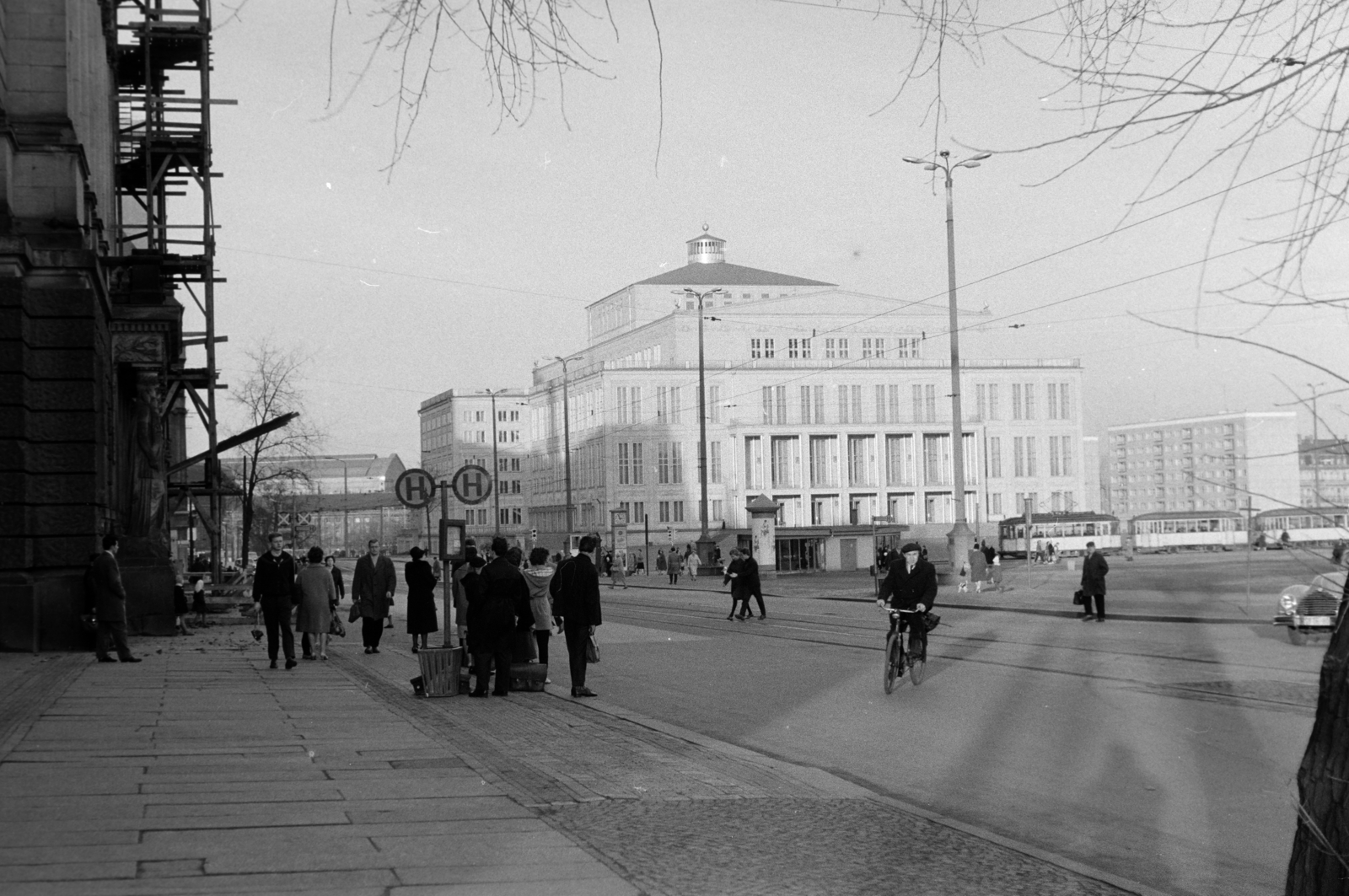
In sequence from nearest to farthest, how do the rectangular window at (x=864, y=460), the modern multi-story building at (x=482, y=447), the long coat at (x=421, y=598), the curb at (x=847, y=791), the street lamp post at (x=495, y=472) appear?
the curb at (x=847, y=791) → the long coat at (x=421, y=598) → the street lamp post at (x=495, y=472) → the rectangular window at (x=864, y=460) → the modern multi-story building at (x=482, y=447)

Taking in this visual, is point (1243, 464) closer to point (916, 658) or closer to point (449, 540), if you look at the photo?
point (916, 658)

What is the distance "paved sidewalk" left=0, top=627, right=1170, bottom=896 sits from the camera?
7219 millimetres

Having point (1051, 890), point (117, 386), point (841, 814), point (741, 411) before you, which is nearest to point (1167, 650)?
point (841, 814)

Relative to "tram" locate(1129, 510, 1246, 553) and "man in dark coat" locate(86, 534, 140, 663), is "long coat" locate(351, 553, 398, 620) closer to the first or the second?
"man in dark coat" locate(86, 534, 140, 663)

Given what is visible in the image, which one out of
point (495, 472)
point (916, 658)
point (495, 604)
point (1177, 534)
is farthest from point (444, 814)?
point (1177, 534)

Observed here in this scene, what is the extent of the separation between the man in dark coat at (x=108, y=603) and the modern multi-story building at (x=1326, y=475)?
18.9 metres

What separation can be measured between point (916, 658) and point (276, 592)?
8.88 m

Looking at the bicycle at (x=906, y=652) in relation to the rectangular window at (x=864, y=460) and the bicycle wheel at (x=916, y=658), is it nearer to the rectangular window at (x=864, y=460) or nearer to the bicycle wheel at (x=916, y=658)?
the bicycle wheel at (x=916, y=658)

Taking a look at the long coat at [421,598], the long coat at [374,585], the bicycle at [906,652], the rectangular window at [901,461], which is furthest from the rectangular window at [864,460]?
the bicycle at [906,652]

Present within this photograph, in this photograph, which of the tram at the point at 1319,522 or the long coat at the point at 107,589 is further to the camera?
the long coat at the point at 107,589

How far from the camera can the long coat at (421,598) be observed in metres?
22.5

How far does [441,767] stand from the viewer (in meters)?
10.9

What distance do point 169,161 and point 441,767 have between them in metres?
Result: 32.8

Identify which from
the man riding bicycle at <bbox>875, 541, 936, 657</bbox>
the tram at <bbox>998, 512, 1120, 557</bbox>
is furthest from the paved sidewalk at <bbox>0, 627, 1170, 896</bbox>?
the tram at <bbox>998, 512, 1120, 557</bbox>
